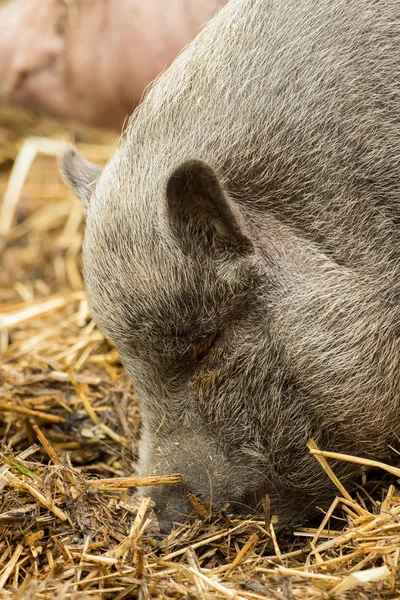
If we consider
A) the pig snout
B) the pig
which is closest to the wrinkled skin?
the pig

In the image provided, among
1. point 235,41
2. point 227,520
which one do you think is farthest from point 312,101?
point 227,520

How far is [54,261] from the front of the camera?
18.5 feet

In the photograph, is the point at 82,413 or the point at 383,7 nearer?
the point at 383,7

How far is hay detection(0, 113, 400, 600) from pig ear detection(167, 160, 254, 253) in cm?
74

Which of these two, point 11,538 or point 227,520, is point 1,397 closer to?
point 11,538

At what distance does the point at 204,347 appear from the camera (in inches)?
110

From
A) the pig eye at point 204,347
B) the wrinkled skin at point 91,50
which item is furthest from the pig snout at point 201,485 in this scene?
the wrinkled skin at point 91,50

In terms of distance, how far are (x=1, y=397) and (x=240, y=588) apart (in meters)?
1.62

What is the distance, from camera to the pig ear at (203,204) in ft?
8.00

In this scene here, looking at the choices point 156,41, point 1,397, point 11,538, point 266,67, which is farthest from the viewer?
point 156,41

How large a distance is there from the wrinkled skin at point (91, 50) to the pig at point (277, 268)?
205cm

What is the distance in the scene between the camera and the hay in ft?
7.66

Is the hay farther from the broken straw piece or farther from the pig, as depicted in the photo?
the pig

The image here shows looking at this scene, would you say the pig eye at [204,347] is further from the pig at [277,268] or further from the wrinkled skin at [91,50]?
the wrinkled skin at [91,50]
